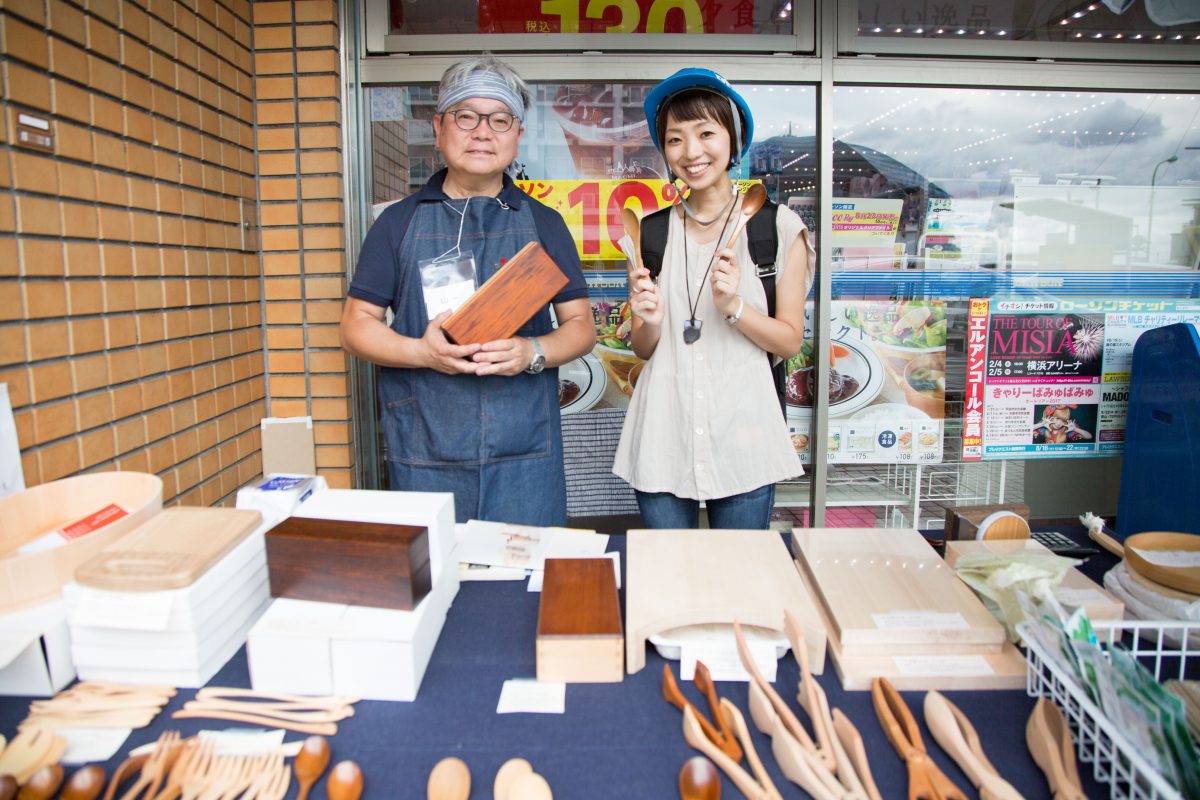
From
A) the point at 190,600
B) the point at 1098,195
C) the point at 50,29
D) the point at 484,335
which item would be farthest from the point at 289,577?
A: the point at 1098,195

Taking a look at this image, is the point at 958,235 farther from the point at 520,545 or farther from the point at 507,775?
the point at 507,775

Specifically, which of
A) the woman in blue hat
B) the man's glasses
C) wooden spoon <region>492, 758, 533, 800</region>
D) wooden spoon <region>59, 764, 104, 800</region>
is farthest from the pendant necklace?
wooden spoon <region>59, 764, 104, 800</region>

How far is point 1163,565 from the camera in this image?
1.20m

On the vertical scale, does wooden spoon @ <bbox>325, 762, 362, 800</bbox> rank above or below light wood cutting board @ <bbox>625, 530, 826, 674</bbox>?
below

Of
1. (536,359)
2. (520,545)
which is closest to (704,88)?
(536,359)

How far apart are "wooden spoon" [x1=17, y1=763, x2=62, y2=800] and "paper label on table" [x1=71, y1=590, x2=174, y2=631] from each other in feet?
0.65

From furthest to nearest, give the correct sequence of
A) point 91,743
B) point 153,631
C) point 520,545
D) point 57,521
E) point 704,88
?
point 704,88
point 520,545
point 57,521
point 153,631
point 91,743

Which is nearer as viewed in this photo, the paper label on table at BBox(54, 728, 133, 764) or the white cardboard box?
the paper label on table at BBox(54, 728, 133, 764)

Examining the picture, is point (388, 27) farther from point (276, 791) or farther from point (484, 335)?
point (276, 791)

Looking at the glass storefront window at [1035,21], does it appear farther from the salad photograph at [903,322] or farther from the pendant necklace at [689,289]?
the pendant necklace at [689,289]

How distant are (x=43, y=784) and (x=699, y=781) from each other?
0.77m

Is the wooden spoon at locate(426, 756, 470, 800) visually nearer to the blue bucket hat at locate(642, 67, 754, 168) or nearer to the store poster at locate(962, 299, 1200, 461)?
the blue bucket hat at locate(642, 67, 754, 168)

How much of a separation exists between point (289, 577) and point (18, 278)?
3.25 feet

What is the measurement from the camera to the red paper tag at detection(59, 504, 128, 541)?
4.13 ft
